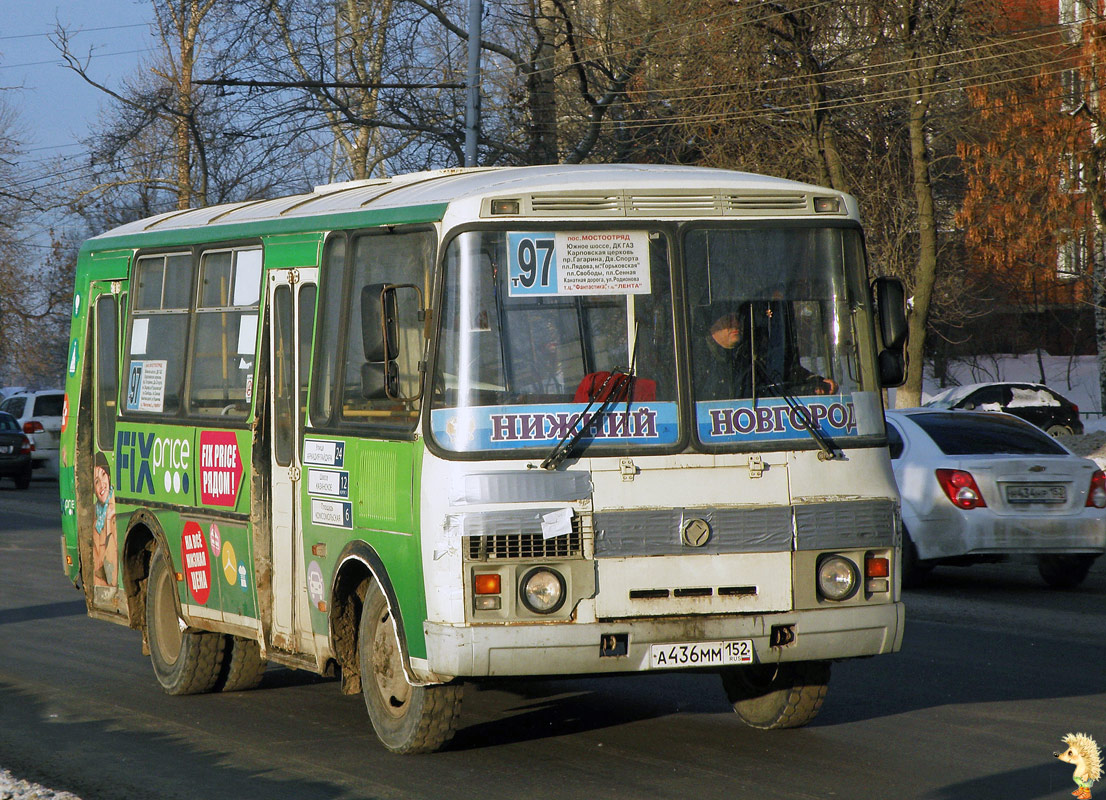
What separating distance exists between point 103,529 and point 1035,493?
7.31 meters

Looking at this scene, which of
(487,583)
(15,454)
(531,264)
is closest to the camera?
(487,583)

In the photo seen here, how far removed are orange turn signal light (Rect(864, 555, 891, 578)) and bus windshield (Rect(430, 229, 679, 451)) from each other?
3.47 ft

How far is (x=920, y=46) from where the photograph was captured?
24.8 m

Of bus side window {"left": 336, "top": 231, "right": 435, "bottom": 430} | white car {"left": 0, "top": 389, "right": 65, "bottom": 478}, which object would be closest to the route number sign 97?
bus side window {"left": 336, "top": 231, "right": 435, "bottom": 430}

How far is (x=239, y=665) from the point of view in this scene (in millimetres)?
9219

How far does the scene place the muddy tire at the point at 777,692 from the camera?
24.5 feet

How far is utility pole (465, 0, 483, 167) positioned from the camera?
23953 millimetres

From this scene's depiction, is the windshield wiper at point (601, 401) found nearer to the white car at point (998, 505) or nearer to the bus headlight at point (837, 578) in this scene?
the bus headlight at point (837, 578)

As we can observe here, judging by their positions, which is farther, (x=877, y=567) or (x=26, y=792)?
(x=877, y=567)

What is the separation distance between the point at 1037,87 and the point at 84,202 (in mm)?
23833

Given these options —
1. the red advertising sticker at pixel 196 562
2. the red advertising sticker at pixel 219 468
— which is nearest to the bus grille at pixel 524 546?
the red advertising sticker at pixel 219 468

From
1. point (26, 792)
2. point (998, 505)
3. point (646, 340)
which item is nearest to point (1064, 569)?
point (998, 505)

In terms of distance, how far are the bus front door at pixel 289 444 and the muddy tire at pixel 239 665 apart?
1.03m

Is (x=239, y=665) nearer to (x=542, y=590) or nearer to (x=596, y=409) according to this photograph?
(x=542, y=590)
